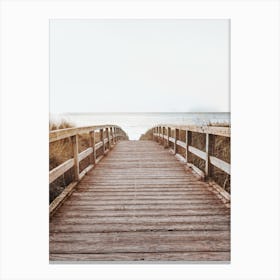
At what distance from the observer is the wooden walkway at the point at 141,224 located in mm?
1713

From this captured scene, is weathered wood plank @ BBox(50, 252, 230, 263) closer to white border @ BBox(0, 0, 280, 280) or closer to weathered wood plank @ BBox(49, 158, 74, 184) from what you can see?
white border @ BBox(0, 0, 280, 280)

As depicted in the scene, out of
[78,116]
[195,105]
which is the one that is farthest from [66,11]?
[195,105]

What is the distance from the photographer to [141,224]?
191 centimetres

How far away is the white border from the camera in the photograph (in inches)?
74.9

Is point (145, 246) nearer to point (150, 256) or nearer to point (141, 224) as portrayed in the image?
point (150, 256)

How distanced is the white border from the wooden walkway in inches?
5.7

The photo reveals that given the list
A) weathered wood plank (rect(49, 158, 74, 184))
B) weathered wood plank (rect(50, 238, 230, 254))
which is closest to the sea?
weathered wood plank (rect(49, 158, 74, 184))

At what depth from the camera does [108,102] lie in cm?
209

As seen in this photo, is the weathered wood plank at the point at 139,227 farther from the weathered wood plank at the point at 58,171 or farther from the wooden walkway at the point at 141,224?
the weathered wood plank at the point at 58,171
